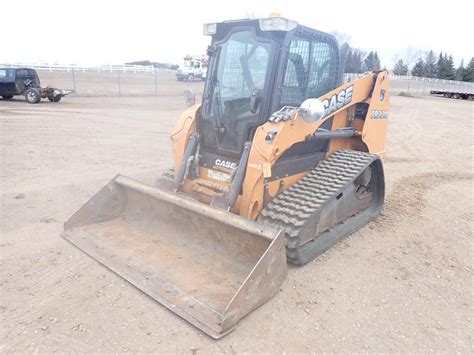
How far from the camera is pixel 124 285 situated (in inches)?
138

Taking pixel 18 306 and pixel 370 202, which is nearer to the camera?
pixel 18 306

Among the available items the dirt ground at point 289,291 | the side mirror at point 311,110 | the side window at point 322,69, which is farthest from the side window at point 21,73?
the side mirror at point 311,110

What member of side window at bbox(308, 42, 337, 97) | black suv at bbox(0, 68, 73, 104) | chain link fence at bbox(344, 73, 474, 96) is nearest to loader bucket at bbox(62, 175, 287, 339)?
side window at bbox(308, 42, 337, 97)

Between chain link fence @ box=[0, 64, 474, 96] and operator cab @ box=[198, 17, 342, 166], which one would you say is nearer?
operator cab @ box=[198, 17, 342, 166]

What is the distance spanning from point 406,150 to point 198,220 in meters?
8.15

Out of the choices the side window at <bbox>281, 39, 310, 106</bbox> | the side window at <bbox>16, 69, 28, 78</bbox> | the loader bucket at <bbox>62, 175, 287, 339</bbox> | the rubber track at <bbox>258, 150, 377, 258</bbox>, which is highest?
the side window at <bbox>281, 39, 310, 106</bbox>

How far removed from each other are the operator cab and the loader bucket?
0.89m

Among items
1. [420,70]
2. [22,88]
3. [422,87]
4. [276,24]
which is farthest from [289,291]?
[420,70]

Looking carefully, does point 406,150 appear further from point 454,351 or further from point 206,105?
point 454,351

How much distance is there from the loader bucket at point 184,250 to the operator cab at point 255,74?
892 millimetres

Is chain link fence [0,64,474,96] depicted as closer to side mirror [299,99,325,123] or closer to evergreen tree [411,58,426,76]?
evergreen tree [411,58,426,76]

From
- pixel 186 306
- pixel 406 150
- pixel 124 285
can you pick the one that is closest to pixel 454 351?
pixel 186 306

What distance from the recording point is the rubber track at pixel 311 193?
3803 mm

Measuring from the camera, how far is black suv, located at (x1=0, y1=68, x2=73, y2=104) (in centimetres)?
1820
